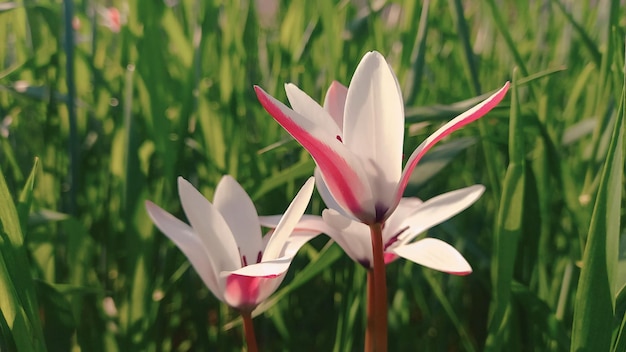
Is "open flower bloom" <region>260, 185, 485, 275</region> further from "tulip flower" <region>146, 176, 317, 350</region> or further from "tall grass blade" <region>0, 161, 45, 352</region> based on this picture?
"tall grass blade" <region>0, 161, 45, 352</region>

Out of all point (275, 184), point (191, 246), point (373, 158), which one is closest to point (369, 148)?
point (373, 158)

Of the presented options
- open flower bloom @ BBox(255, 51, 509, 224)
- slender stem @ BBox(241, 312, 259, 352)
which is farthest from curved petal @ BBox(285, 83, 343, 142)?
slender stem @ BBox(241, 312, 259, 352)

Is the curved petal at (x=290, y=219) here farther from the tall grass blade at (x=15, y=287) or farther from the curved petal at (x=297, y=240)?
the tall grass blade at (x=15, y=287)

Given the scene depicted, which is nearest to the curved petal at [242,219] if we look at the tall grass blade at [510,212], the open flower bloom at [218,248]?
the open flower bloom at [218,248]

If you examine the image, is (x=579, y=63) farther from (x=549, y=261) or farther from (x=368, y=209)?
(x=368, y=209)

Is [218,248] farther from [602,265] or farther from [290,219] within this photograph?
[602,265]
